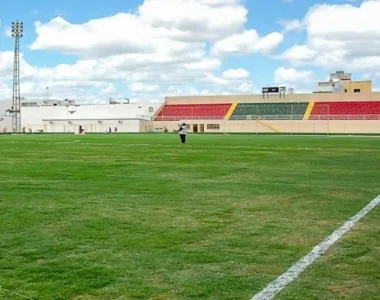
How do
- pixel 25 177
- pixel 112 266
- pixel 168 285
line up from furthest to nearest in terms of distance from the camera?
pixel 25 177, pixel 112 266, pixel 168 285

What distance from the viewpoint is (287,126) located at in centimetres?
9306

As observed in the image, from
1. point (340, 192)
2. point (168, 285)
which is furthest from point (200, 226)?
point (340, 192)

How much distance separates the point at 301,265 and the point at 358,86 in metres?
125

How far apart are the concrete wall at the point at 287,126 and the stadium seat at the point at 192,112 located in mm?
1640

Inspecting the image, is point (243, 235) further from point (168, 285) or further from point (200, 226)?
point (168, 285)

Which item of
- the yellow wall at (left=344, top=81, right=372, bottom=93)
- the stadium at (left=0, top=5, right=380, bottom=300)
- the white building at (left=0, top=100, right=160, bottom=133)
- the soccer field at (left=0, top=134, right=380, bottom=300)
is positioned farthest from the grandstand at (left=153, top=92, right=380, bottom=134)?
the soccer field at (left=0, top=134, right=380, bottom=300)

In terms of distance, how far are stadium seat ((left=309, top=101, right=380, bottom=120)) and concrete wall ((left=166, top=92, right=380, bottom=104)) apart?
1129 millimetres

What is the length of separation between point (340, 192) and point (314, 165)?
8.52 m

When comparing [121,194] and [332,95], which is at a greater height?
[332,95]

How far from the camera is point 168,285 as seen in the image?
5.58 meters

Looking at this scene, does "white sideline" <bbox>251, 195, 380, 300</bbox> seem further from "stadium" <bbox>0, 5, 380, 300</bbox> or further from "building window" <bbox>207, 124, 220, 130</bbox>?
"building window" <bbox>207, 124, 220, 130</bbox>

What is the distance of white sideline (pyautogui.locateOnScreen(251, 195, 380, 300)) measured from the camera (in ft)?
17.6

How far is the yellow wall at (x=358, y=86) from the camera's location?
124m

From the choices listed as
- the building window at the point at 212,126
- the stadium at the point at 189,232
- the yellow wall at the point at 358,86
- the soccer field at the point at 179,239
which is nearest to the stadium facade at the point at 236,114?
the building window at the point at 212,126
